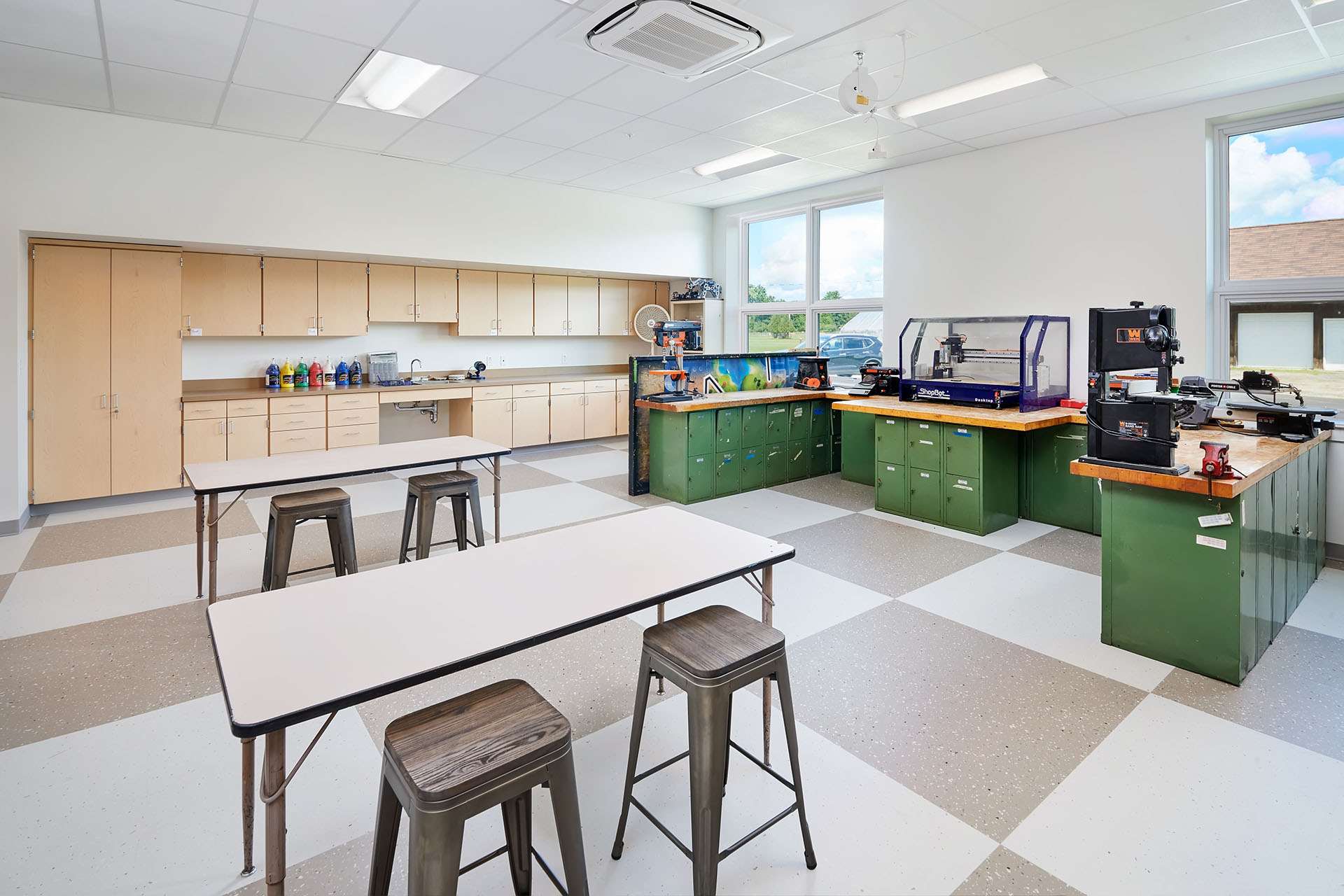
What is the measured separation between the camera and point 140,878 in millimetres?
1859

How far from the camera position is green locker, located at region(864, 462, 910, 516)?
5324 millimetres

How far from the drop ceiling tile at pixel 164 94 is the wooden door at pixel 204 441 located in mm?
2509

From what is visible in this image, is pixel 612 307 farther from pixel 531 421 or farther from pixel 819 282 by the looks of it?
pixel 819 282

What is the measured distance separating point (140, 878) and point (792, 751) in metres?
1.85

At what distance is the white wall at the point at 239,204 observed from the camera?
4.89 meters

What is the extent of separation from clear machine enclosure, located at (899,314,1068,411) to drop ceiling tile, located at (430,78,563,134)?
3340 millimetres

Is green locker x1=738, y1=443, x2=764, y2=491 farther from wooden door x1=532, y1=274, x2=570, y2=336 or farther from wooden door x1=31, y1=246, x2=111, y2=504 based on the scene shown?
wooden door x1=31, y1=246, x2=111, y2=504

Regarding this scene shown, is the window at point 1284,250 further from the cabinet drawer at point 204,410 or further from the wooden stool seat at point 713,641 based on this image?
the cabinet drawer at point 204,410

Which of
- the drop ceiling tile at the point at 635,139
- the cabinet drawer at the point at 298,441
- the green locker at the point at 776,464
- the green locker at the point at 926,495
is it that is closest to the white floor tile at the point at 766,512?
the green locker at the point at 776,464

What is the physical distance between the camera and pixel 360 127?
18.0 ft

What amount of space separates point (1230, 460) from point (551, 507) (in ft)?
14.6

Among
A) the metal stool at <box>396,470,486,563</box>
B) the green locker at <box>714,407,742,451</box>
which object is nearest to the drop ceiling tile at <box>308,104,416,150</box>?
the metal stool at <box>396,470,486,563</box>

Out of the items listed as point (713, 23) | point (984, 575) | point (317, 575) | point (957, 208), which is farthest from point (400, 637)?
point (957, 208)

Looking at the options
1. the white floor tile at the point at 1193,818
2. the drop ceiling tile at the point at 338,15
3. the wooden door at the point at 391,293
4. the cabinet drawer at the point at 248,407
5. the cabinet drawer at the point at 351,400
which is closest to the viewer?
the white floor tile at the point at 1193,818
